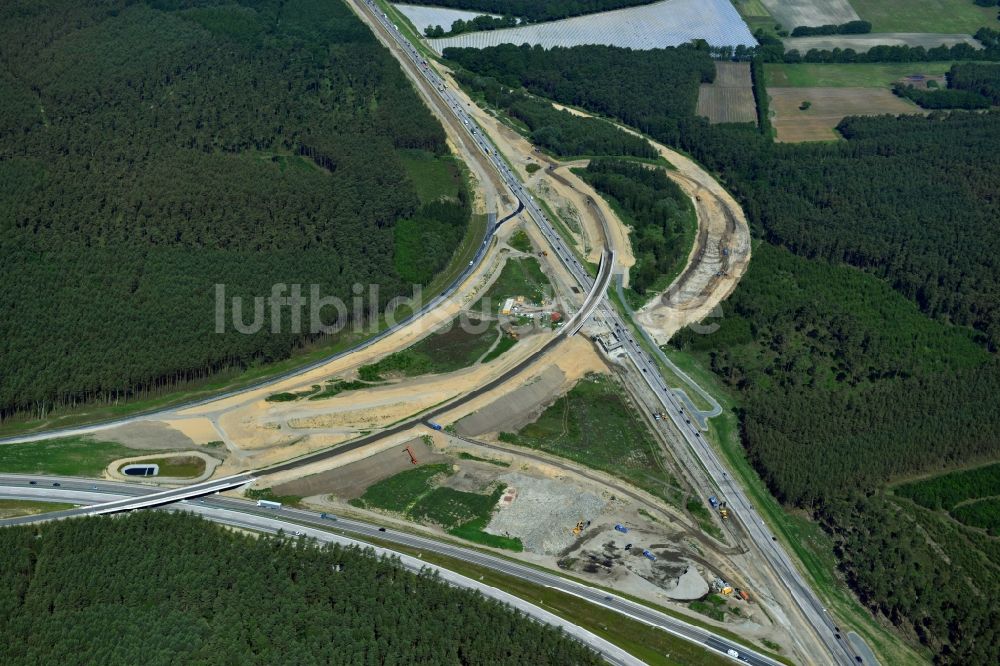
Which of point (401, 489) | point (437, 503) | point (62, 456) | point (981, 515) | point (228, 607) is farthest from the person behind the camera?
point (62, 456)

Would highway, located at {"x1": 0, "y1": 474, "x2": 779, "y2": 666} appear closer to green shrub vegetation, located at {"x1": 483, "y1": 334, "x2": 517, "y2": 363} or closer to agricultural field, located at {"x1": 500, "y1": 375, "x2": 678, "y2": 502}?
agricultural field, located at {"x1": 500, "y1": 375, "x2": 678, "y2": 502}

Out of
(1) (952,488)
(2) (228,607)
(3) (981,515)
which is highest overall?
(2) (228,607)

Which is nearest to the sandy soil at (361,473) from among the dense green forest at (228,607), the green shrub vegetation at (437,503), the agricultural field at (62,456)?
the green shrub vegetation at (437,503)

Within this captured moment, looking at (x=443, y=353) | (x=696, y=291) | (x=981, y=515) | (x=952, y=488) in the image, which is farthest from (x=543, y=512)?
(x=696, y=291)

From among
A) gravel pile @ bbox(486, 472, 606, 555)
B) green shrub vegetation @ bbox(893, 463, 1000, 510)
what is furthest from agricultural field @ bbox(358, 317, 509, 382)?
green shrub vegetation @ bbox(893, 463, 1000, 510)

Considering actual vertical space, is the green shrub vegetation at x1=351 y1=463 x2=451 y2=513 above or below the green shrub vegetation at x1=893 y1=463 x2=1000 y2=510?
above

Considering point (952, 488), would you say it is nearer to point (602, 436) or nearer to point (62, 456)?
point (602, 436)

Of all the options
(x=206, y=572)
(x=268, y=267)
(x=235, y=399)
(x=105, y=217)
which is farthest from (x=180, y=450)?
(x=105, y=217)

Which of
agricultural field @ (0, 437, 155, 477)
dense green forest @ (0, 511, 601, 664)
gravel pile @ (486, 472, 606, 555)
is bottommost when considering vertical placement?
gravel pile @ (486, 472, 606, 555)
